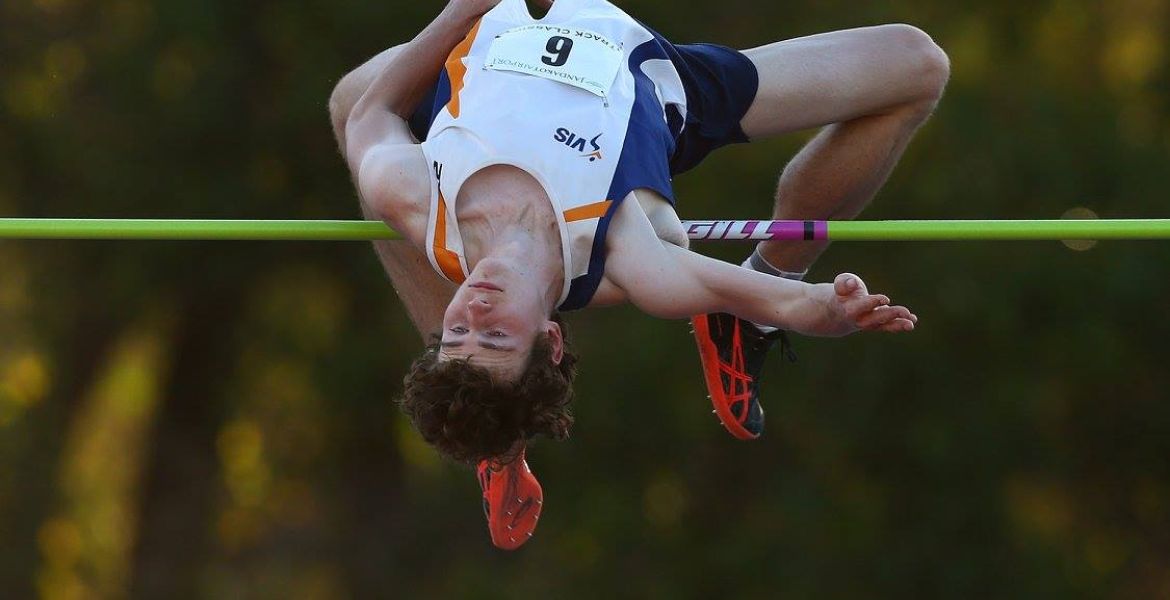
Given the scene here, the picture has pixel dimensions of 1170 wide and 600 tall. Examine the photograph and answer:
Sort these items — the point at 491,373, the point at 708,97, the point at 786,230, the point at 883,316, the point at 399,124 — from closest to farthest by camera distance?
the point at 883,316 → the point at 491,373 → the point at 399,124 → the point at 786,230 → the point at 708,97

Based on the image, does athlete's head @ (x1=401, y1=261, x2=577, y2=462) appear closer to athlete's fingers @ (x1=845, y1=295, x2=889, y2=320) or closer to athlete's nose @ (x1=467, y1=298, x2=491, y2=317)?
athlete's nose @ (x1=467, y1=298, x2=491, y2=317)

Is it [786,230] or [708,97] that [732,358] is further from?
[708,97]

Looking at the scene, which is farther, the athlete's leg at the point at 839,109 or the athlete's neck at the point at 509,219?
A: the athlete's leg at the point at 839,109

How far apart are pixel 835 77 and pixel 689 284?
82 cm

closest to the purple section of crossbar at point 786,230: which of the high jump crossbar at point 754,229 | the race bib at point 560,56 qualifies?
the high jump crossbar at point 754,229

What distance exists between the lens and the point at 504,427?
4.14 metres

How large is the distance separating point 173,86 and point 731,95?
5384 mm

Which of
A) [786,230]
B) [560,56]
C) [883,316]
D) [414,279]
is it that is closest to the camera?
[883,316]

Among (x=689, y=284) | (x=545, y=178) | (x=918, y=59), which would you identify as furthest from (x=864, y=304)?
(x=918, y=59)

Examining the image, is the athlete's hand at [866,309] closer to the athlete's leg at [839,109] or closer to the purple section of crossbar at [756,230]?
the purple section of crossbar at [756,230]

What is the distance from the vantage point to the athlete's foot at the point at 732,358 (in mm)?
4984

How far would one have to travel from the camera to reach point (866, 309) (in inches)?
142

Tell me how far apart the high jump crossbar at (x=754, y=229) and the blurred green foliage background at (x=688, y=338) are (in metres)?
4.50

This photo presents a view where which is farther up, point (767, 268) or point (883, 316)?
point (883, 316)
